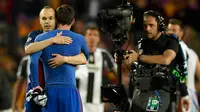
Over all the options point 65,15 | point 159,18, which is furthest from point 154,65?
point 65,15

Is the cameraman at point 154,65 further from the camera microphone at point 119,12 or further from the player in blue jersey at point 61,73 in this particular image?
the player in blue jersey at point 61,73

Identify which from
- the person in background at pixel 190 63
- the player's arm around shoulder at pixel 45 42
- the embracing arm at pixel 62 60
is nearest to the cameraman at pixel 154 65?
the embracing arm at pixel 62 60

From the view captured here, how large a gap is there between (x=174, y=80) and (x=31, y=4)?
6.58 meters

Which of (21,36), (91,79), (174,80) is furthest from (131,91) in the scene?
(21,36)

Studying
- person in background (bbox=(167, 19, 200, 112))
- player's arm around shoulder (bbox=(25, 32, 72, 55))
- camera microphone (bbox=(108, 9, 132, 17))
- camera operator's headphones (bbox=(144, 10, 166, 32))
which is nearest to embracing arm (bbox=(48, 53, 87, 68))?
player's arm around shoulder (bbox=(25, 32, 72, 55))

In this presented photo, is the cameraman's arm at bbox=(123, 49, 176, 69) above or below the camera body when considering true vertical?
above

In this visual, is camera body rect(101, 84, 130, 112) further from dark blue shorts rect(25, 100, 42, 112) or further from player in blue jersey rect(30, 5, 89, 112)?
dark blue shorts rect(25, 100, 42, 112)

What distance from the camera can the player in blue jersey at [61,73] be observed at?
7523mm

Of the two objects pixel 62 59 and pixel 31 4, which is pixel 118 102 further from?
pixel 31 4

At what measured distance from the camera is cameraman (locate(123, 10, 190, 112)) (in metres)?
8.14

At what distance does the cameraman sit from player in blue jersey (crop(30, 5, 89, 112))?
746 millimetres

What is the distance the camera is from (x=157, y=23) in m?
8.30

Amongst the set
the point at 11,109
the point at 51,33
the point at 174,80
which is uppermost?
the point at 51,33

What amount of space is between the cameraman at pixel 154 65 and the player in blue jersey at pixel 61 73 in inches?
29.4
